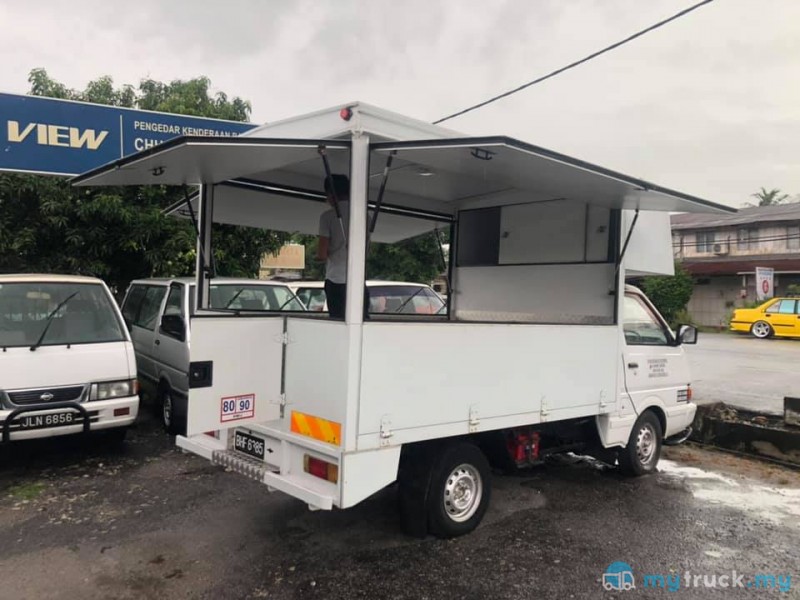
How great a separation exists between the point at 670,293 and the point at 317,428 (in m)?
26.0

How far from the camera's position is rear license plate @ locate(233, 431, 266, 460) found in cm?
386

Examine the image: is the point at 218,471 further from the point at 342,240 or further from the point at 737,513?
the point at 737,513

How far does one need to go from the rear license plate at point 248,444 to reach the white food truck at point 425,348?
0.04 feet

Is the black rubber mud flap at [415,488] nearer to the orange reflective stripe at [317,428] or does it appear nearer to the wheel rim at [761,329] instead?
the orange reflective stripe at [317,428]

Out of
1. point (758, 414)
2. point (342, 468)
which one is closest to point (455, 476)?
point (342, 468)

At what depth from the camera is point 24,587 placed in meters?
3.31

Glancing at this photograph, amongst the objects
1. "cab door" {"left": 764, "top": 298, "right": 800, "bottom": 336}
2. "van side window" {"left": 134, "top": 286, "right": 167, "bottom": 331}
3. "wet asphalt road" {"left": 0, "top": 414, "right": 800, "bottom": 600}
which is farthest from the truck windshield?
"cab door" {"left": 764, "top": 298, "right": 800, "bottom": 336}

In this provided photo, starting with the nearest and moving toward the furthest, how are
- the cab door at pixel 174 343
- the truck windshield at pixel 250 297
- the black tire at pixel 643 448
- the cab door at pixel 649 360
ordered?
the cab door at pixel 649 360 < the black tire at pixel 643 448 < the cab door at pixel 174 343 < the truck windshield at pixel 250 297

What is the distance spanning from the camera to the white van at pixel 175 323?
21.6 feet

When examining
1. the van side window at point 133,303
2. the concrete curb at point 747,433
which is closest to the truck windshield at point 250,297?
the van side window at point 133,303

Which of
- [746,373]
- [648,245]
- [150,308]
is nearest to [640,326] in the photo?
[648,245]

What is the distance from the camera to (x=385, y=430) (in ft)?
11.2

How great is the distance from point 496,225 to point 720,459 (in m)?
3.53

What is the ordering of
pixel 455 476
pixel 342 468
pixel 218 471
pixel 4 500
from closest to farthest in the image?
pixel 342 468
pixel 455 476
pixel 4 500
pixel 218 471
